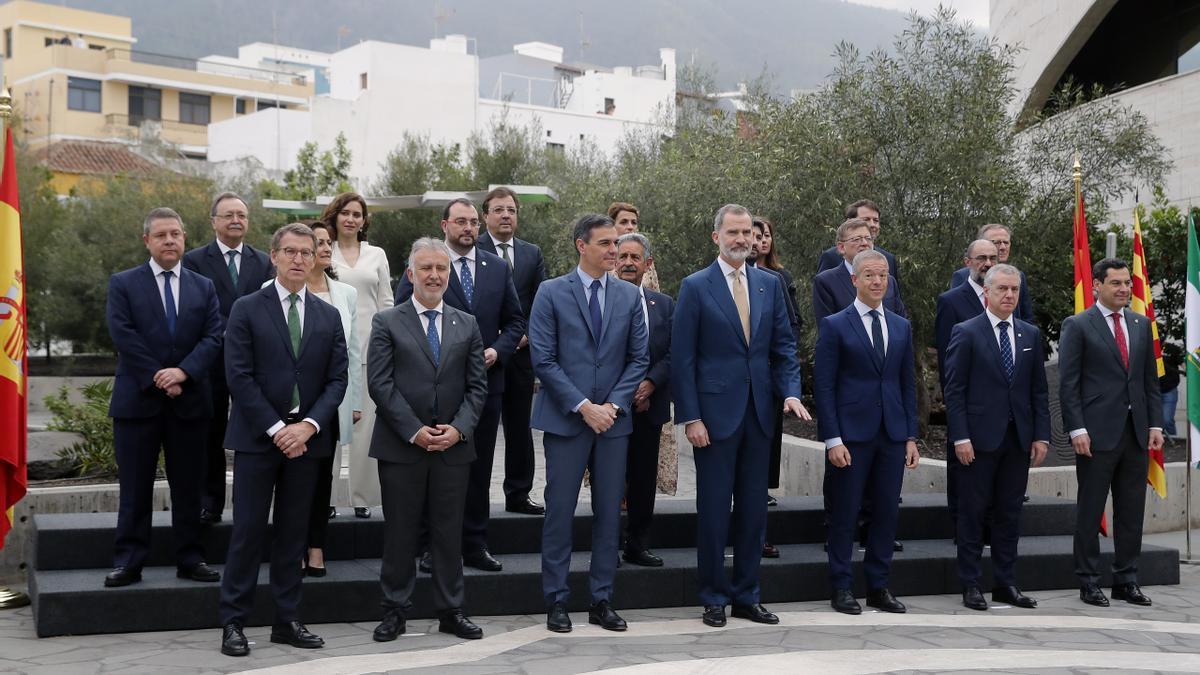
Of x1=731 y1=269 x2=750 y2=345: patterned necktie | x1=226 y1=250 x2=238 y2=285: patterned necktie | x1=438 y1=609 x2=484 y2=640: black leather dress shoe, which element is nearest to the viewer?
x1=438 y1=609 x2=484 y2=640: black leather dress shoe

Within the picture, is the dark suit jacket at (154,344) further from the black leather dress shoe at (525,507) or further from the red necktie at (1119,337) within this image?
the red necktie at (1119,337)

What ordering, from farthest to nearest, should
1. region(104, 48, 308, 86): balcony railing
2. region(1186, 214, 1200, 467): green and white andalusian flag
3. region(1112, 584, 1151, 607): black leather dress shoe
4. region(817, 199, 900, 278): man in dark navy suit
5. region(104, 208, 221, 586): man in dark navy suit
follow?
region(104, 48, 308, 86): balcony railing
region(1186, 214, 1200, 467): green and white andalusian flag
region(817, 199, 900, 278): man in dark navy suit
region(1112, 584, 1151, 607): black leather dress shoe
region(104, 208, 221, 586): man in dark navy suit

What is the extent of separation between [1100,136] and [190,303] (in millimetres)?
11162

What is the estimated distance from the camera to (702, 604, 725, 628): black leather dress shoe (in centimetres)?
686

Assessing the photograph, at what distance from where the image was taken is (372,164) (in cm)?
5072

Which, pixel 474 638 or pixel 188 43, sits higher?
pixel 188 43

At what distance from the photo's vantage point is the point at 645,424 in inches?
302

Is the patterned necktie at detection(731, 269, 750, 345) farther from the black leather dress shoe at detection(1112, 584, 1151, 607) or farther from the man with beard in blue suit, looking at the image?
the black leather dress shoe at detection(1112, 584, 1151, 607)

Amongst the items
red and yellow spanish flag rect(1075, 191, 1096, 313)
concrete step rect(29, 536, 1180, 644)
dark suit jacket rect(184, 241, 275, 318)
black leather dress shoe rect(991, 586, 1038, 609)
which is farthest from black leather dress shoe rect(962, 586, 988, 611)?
dark suit jacket rect(184, 241, 275, 318)

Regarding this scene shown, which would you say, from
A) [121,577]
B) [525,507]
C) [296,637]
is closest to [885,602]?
[525,507]

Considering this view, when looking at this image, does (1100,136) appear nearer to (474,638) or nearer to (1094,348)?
(1094,348)

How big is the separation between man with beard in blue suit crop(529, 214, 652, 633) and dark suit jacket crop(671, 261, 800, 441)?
0.26 meters

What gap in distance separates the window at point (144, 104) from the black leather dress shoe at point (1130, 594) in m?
62.2

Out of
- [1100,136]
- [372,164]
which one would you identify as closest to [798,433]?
[1100,136]
